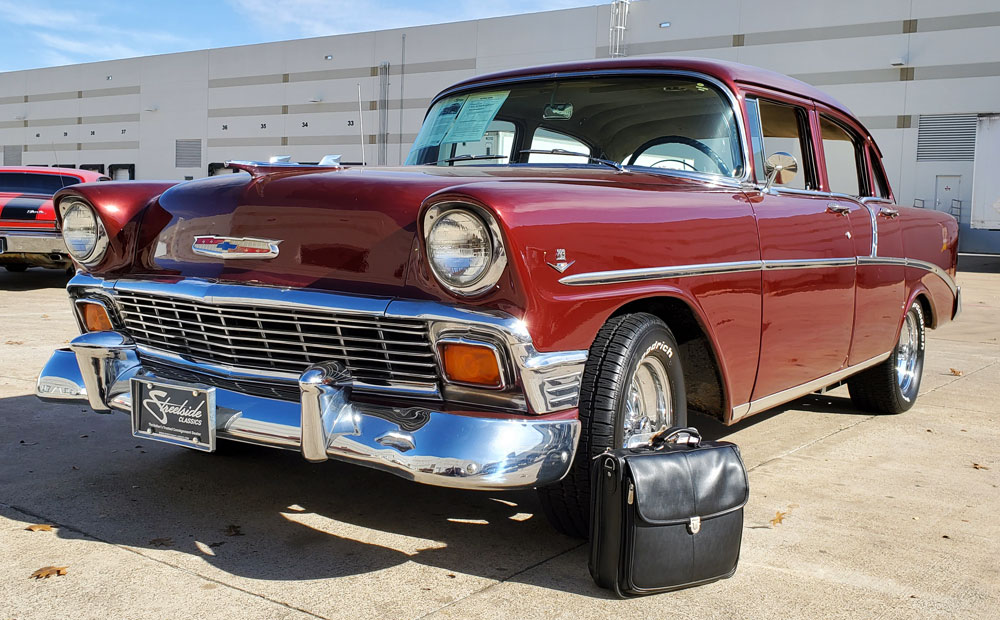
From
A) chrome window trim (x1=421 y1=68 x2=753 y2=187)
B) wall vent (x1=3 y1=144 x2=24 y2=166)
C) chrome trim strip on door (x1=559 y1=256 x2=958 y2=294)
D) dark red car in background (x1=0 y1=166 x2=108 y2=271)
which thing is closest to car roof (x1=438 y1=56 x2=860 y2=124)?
chrome window trim (x1=421 y1=68 x2=753 y2=187)

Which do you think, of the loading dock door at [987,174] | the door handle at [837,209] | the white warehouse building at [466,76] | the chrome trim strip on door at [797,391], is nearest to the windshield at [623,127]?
the door handle at [837,209]

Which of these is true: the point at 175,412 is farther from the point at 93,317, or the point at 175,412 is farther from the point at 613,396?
the point at 613,396

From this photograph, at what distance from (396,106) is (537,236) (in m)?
30.6

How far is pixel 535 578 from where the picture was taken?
103 inches

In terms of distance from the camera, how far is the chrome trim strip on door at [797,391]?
3.41 meters

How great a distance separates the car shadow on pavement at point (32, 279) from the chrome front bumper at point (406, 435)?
31.3 feet

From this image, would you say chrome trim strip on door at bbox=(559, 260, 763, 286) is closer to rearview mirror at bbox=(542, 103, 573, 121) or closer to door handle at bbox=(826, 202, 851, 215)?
door handle at bbox=(826, 202, 851, 215)

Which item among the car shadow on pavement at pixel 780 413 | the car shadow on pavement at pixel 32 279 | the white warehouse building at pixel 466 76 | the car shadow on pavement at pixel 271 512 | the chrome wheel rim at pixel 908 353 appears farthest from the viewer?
the white warehouse building at pixel 466 76

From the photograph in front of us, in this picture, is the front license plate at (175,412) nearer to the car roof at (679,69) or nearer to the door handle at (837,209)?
the car roof at (679,69)

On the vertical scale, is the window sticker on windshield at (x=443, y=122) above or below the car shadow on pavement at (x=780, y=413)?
above

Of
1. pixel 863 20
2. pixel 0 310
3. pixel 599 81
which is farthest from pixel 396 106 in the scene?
pixel 599 81

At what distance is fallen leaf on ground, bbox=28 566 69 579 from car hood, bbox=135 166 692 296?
2.98 feet

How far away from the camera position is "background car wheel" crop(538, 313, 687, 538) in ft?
8.67

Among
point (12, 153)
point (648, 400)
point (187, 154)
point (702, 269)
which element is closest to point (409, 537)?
point (648, 400)
